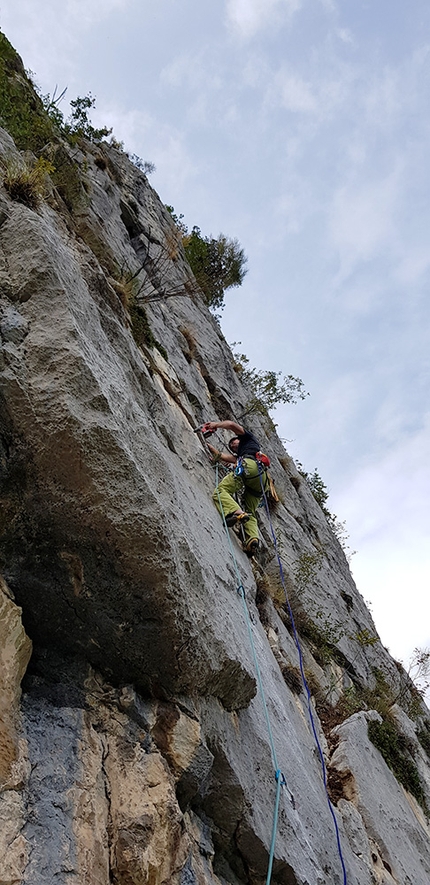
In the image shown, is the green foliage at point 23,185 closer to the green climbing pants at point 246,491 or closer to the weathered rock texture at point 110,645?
the weathered rock texture at point 110,645

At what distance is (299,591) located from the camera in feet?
28.5

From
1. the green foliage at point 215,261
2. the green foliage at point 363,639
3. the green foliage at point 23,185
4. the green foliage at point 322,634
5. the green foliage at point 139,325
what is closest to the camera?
the green foliage at point 23,185

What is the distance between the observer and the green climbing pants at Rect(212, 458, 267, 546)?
21.6 feet

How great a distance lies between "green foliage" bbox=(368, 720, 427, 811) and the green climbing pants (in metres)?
2.99

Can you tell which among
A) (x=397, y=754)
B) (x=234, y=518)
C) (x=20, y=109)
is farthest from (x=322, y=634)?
(x=20, y=109)

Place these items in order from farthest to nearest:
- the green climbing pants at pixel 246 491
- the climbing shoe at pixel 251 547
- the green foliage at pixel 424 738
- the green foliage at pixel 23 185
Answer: the green foliage at pixel 424 738 < the climbing shoe at pixel 251 547 < the green climbing pants at pixel 246 491 < the green foliage at pixel 23 185

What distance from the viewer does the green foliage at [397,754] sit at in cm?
755

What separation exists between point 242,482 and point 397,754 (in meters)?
4.05

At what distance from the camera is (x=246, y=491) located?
7.82m

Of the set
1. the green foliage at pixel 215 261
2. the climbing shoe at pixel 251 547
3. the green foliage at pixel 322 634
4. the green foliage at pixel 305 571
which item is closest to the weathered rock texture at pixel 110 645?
the climbing shoe at pixel 251 547

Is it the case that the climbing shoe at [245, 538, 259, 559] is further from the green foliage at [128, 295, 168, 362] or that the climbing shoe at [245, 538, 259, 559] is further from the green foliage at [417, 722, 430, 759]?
the green foliage at [417, 722, 430, 759]

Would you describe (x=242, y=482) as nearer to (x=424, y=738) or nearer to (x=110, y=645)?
(x=110, y=645)

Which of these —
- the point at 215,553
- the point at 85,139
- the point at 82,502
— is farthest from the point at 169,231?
the point at 82,502

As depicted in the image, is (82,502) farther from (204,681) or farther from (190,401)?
(190,401)
